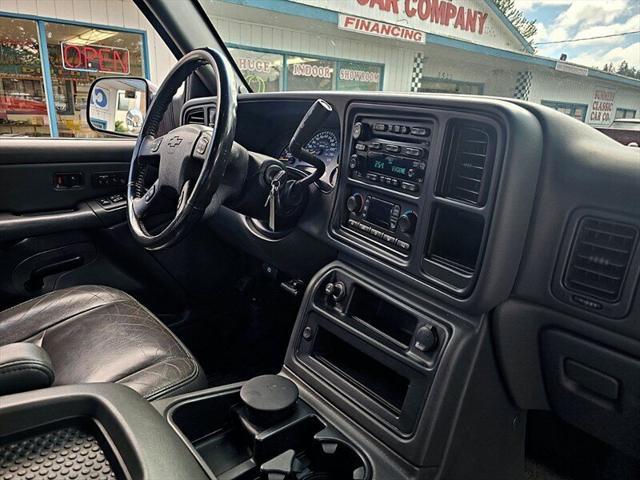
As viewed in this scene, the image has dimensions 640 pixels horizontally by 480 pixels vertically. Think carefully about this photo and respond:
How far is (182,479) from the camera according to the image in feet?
2.07

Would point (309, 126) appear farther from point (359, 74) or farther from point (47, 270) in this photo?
point (359, 74)

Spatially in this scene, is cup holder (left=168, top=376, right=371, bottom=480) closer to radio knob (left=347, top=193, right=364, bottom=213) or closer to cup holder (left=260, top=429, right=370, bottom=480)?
cup holder (left=260, top=429, right=370, bottom=480)

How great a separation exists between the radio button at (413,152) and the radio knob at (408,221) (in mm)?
131

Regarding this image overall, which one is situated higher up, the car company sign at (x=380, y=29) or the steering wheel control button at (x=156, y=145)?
the car company sign at (x=380, y=29)

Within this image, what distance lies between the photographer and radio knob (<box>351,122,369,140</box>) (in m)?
1.18

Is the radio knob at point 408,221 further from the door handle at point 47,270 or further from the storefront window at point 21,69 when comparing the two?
the storefront window at point 21,69

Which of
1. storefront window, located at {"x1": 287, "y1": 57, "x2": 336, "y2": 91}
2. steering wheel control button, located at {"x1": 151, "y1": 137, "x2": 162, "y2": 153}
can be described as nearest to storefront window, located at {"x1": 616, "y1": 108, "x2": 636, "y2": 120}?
steering wheel control button, located at {"x1": 151, "y1": 137, "x2": 162, "y2": 153}

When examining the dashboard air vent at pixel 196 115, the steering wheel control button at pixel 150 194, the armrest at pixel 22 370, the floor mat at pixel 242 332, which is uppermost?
the dashboard air vent at pixel 196 115

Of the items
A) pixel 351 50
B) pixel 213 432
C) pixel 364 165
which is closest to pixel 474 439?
pixel 213 432

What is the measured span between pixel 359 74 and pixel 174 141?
4428 millimetres

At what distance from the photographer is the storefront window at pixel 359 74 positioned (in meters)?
5.11

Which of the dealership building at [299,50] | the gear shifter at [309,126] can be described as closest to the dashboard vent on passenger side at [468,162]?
the gear shifter at [309,126]

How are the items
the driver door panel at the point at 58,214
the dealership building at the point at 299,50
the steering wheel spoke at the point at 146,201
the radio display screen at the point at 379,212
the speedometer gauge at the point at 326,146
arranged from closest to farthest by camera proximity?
1. the radio display screen at the point at 379,212
2. the steering wheel spoke at the point at 146,201
3. the speedometer gauge at the point at 326,146
4. the driver door panel at the point at 58,214
5. the dealership building at the point at 299,50

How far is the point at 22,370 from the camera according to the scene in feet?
2.55
